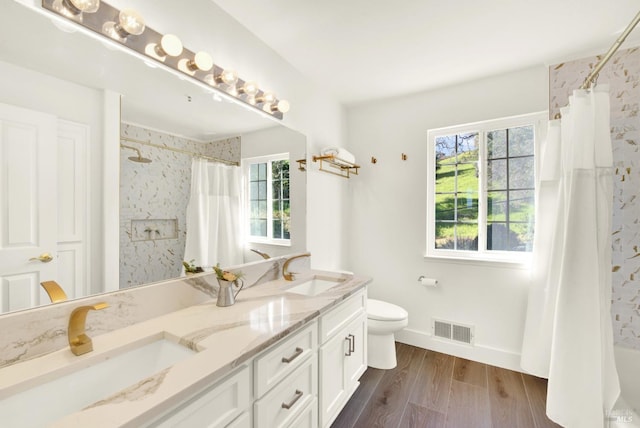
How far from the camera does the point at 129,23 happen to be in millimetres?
1072

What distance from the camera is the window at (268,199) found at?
1.74 metres

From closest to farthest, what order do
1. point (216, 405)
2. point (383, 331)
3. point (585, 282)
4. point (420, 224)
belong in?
1. point (216, 405)
2. point (585, 282)
3. point (383, 331)
4. point (420, 224)

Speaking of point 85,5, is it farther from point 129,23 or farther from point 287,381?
point 287,381

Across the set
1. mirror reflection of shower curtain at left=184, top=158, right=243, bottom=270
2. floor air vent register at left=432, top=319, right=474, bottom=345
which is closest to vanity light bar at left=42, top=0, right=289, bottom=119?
mirror reflection of shower curtain at left=184, top=158, right=243, bottom=270

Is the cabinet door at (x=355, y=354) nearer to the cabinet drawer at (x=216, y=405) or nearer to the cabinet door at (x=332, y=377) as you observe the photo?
the cabinet door at (x=332, y=377)

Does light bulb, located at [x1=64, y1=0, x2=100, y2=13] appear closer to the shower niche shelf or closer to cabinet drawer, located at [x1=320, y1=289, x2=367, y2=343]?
the shower niche shelf

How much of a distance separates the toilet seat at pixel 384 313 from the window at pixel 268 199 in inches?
34.2

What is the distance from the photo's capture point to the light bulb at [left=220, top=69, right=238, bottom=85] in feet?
4.91

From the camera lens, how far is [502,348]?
88.0 inches

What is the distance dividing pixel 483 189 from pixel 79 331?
2738mm

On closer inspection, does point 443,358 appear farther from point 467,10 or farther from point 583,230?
point 467,10

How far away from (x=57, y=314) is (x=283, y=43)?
6.15 feet

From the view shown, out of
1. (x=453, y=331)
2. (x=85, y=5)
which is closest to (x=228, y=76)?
(x=85, y=5)

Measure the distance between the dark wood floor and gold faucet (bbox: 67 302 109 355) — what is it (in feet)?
4.61
